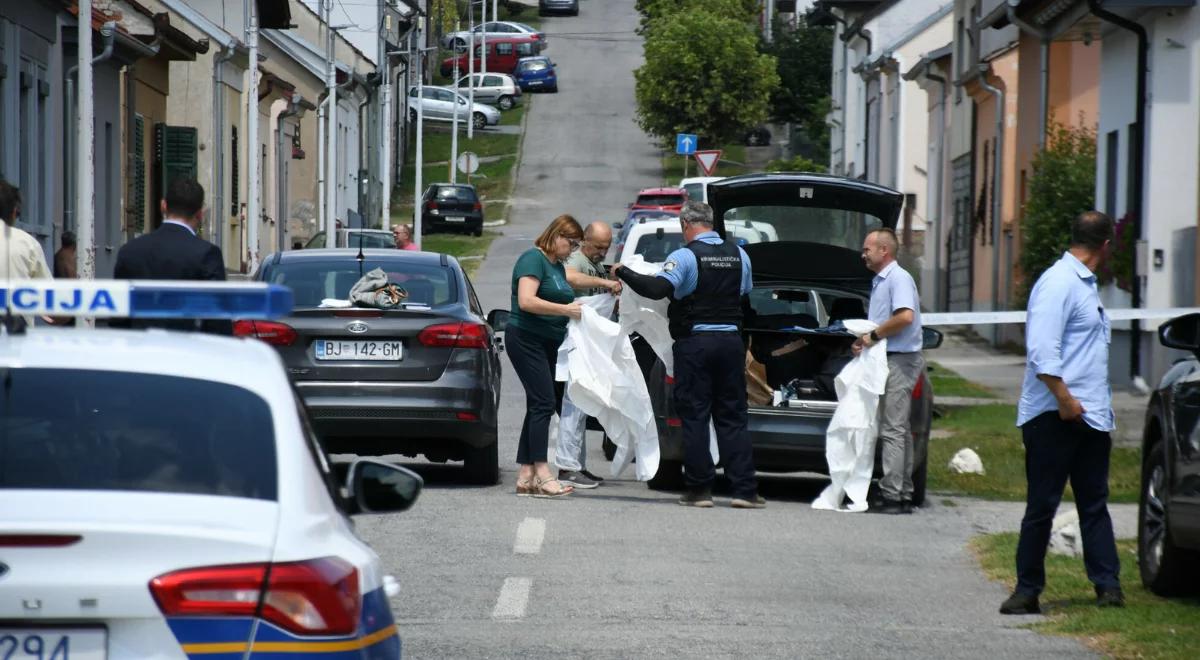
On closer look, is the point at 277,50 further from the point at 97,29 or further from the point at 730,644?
the point at 730,644

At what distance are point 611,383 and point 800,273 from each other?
6.61ft

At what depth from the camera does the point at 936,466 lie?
15719 mm

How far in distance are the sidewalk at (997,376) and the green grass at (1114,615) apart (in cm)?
640

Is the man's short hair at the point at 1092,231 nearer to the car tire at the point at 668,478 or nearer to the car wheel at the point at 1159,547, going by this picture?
the car wheel at the point at 1159,547

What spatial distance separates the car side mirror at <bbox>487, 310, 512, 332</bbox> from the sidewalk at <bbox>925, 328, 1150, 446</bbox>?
5907mm

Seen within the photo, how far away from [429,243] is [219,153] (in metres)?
13.4

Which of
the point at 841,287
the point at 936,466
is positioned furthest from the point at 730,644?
the point at 936,466

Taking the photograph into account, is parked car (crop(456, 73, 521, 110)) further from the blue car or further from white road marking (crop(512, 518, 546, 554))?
white road marking (crop(512, 518, 546, 554))

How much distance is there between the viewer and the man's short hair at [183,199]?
10.1 meters

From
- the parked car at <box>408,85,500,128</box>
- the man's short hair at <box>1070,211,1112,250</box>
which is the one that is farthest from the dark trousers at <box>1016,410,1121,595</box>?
the parked car at <box>408,85,500,128</box>

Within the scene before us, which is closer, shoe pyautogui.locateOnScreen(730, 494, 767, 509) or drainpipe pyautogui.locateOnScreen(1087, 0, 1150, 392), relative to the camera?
shoe pyautogui.locateOnScreen(730, 494, 767, 509)

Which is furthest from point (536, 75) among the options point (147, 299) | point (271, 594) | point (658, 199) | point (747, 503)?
point (271, 594)

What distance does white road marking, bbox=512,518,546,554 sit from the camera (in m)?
10.5

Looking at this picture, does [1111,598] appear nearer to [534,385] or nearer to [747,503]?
[747,503]
